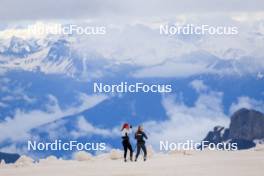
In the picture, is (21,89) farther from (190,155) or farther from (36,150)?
(190,155)

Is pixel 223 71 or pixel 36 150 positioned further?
pixel 223 71

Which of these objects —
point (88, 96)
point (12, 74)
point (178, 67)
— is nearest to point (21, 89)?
point (12, 74)

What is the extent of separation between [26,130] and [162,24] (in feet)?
14.6

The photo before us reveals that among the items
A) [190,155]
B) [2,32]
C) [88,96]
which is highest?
[2,32]

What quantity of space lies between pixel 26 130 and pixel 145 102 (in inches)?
124

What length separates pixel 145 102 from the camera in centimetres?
2477

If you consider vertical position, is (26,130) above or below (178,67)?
below

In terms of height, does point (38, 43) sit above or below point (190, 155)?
above

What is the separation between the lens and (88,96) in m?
24.5

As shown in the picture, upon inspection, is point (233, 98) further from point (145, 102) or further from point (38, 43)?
point (38, 43)

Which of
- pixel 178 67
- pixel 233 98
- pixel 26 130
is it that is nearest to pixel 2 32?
pixel 26 130

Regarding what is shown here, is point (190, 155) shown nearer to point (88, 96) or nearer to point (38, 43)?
point (88, 96)

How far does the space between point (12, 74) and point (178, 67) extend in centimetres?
426

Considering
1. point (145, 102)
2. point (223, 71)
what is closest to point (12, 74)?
point (145, 102)
